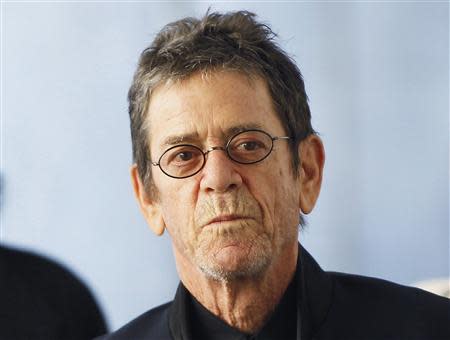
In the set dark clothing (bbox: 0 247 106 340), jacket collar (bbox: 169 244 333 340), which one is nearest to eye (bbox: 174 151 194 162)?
jacket collar (bbox: 169 244 333 340)

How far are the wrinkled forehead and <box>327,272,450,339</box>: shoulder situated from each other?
492mm

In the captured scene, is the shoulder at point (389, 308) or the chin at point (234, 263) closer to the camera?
the chin at point (234, 263)

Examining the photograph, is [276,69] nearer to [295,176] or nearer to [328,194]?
[295,176]

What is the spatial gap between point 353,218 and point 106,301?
0.80m

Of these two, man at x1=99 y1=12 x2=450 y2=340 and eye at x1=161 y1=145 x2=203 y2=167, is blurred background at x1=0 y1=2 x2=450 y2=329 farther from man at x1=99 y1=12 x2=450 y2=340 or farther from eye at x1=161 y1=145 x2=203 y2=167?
eye at x1=161 y1=145 x2=203 y2=167

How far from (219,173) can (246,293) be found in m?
0.34

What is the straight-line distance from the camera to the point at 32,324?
A: 91.7 inches

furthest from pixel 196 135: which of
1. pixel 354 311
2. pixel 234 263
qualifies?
pixel 354 311

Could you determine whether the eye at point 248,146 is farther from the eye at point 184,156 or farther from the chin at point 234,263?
the chin at point 234,263

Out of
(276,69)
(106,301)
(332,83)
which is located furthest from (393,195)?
(106,301)

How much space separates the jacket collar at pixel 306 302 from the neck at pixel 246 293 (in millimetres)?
42

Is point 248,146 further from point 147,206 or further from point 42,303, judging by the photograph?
point 42,303

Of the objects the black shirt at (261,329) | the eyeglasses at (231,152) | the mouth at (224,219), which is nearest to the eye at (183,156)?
the eyeglasses at (231,152)

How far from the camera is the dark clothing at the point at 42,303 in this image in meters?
2.33
